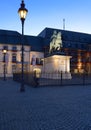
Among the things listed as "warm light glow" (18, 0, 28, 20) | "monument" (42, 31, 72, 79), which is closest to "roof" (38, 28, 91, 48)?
"monument" (42, 31, 72, 79)

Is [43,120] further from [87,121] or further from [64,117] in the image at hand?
[87,121]

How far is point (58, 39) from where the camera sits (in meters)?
33.7

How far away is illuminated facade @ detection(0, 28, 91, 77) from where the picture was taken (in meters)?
61.5

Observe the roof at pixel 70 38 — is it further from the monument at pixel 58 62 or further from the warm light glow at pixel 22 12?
the warm light glow at pixel 22 12

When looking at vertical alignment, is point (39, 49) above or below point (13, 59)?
above

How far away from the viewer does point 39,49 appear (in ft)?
214

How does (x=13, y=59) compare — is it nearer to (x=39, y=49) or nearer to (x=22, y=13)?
(x=39, y=49)

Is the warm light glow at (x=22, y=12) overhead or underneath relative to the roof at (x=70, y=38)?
underneath

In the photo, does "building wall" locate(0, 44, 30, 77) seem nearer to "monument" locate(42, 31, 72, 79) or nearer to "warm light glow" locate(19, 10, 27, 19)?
"monument" locate(42, 31, 72, 79)

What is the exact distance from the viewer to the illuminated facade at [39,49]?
6153 centimetres

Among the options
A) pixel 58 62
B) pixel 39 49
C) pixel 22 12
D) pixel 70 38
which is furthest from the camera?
pixel 70 38

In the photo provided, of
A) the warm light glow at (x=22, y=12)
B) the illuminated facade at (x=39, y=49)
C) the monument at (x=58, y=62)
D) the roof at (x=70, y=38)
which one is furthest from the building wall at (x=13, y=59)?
the warm light glow at (x=22, y=12)

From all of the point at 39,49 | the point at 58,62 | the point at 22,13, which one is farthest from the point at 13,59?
the point at 22,13

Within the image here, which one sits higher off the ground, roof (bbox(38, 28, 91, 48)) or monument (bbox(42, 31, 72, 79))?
roof (bbox(38, 28, 91, 48))
